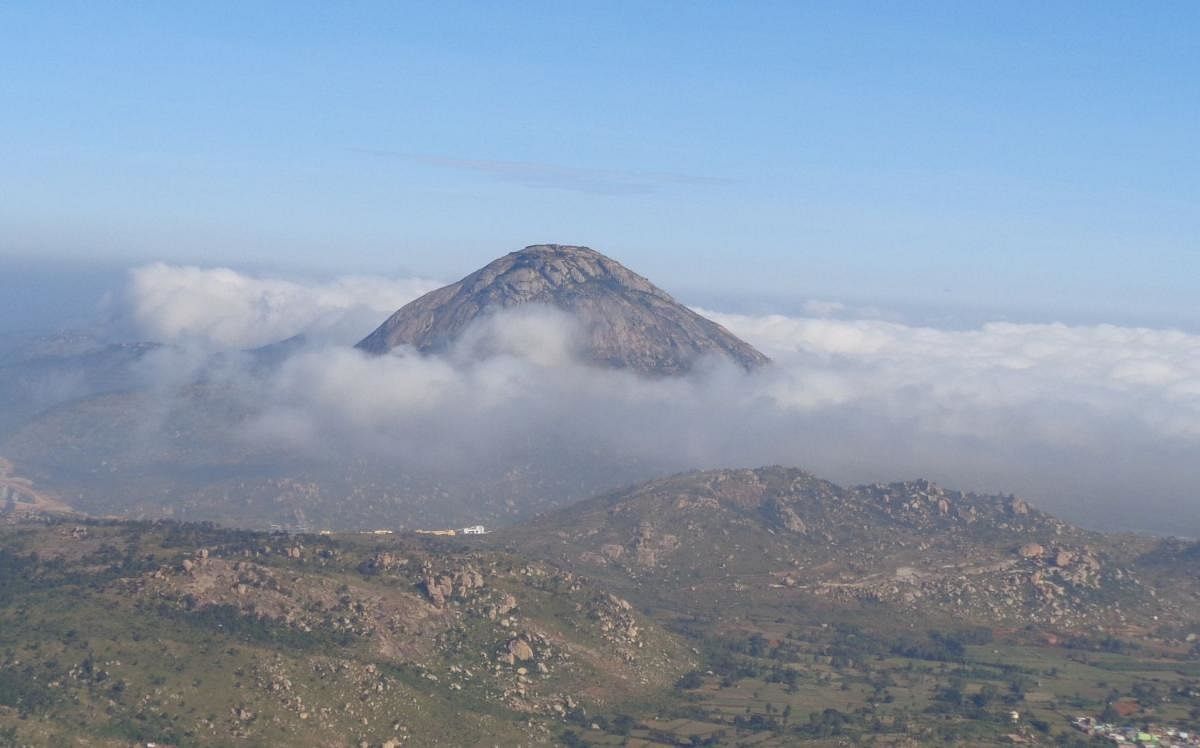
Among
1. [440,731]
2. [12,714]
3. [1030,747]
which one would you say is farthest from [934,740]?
[12,714]

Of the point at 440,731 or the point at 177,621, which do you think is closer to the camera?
the point at 440,731

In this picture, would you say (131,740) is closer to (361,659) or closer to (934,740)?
(361,659)

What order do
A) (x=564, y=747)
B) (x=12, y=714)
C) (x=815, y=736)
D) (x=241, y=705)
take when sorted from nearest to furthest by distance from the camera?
(x=12, y=714), (x=241, y=705), (x=564, y=747), (x=815, y=736)

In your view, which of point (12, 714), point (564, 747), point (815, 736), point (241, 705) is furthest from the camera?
point (815, 736)

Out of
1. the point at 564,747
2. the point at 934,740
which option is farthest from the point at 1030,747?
the point at 564,747

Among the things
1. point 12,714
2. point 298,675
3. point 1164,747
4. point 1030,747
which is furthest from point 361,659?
point 1164,747

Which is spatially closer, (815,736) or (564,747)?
(564,747)

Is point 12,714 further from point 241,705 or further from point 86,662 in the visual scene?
point 241,705

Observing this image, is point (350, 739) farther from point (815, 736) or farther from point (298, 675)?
point (815, 736)
